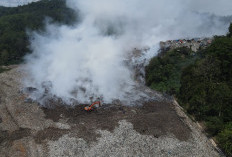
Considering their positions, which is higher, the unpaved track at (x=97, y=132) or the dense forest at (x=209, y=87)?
the dense forest at (x=209, y=87)

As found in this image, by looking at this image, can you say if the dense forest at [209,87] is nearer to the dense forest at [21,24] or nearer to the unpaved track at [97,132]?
the unpaved track at [97,132]

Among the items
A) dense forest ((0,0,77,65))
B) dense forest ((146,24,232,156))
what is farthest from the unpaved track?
dense forest ((0,0,77,65))

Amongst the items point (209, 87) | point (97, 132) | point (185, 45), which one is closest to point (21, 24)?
point (185, 45)

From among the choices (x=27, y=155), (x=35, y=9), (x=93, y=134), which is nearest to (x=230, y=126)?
(x=93, y=134)

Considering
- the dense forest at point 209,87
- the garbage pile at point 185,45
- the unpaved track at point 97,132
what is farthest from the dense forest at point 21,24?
the dense forest at point 209,87

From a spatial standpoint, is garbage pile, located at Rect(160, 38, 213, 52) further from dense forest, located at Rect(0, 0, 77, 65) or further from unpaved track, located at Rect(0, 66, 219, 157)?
dense forest, located at Rect(0, 0, 77, 65)

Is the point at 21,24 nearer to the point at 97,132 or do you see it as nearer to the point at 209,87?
the point at 97,132
